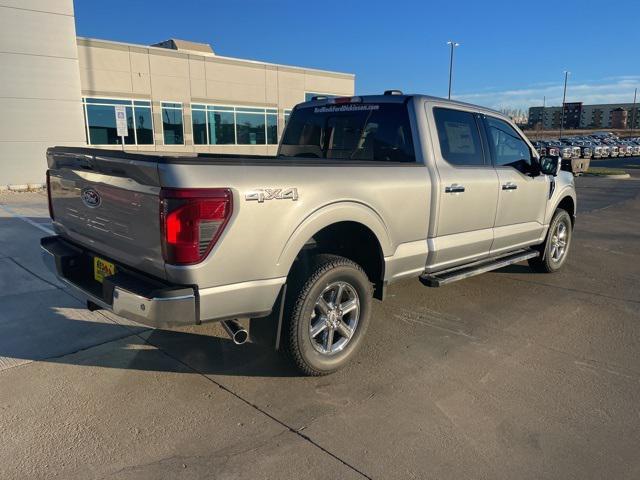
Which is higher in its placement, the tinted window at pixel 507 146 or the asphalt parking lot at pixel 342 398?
the tinted window at pixel 507 146

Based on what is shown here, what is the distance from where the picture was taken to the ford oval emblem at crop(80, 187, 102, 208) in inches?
128

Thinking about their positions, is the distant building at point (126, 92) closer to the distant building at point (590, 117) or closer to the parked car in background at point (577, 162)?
the parked car in background at point (577, 162)

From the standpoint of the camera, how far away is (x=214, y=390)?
3373mm

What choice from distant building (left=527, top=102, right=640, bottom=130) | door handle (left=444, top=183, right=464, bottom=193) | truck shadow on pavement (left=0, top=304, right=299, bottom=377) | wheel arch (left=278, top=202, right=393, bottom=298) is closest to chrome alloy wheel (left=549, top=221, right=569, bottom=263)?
door handle (left=444, top=183, right=464, bottom=193)

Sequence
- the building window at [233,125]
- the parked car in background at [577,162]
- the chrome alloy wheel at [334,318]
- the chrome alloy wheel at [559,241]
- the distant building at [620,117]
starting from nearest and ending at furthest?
the chrome alloy wheel at [334,318], the chrome alloy wheel at [559,241], the parked car in background at [577,162], the building window at [233,125], the distant building at [620,117]

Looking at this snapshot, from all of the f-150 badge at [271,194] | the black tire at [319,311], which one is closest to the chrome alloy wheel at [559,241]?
the black tire at [319,311]

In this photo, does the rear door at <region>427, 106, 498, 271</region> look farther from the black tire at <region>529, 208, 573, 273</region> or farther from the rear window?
the black tire at <region>529, 208, 573, 273</region>

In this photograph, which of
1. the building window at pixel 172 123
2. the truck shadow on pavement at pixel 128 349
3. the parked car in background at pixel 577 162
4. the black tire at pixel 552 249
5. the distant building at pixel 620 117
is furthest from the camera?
the distant building at pixel 620 117

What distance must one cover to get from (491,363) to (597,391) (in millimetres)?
707

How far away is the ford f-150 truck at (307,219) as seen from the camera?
278cm

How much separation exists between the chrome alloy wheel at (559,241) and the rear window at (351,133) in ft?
9.77

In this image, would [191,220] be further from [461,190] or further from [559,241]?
[559,241]

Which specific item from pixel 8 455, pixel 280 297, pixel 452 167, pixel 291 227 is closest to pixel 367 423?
pixel 280 297

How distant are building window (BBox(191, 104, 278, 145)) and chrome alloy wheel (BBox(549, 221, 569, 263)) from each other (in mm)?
20040
